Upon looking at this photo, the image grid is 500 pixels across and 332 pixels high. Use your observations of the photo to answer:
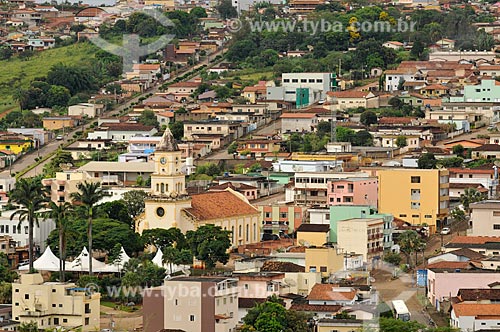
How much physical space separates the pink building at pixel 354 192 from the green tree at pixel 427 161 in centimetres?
474

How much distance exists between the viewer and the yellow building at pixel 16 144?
7719cm

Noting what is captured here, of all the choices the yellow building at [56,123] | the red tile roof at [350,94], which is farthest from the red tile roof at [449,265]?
the yellow building at [56,123]

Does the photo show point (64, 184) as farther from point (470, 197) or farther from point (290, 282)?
point (290, 282)

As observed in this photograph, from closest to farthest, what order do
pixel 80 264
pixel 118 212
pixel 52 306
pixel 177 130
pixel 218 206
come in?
pixel 52 306
pixel 80 264
pixel 218 206
pixel 118 212
pixel 177 130

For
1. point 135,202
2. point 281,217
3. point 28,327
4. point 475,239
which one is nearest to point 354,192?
point 281,217

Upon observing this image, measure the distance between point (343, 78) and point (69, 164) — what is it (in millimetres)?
19499

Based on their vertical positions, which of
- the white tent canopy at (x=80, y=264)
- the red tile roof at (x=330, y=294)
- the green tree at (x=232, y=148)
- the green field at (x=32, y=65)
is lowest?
the red tile roof at (x=330, y=294)

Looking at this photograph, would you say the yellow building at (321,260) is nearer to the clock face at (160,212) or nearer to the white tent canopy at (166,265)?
the white tent canopy at (166,265)

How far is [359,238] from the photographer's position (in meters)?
52.6

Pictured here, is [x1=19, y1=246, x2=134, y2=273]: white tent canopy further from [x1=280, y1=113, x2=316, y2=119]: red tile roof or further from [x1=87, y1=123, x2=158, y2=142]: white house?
[x1=280, y1=113, x2=316, y2=119]: red tile roof

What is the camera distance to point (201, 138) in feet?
247

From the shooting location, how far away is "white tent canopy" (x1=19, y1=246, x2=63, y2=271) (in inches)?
2052

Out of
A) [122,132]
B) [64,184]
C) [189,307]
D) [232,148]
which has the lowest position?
[189,307]

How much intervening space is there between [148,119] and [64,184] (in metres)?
16.3
